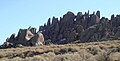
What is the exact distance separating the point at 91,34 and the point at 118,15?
13.6m

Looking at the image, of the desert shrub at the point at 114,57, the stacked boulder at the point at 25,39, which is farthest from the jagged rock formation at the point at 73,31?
the desert shrub at the point at 114,57

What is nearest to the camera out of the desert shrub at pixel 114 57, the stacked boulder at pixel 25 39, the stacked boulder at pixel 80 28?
the desert shrub at pixel 114 57

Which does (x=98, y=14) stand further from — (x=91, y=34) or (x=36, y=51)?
(x=36, y=51)

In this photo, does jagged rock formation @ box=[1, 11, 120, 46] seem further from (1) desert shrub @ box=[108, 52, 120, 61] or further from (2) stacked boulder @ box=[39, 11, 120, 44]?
(1) desert shrub @ box=[108, 52, 120, 61]

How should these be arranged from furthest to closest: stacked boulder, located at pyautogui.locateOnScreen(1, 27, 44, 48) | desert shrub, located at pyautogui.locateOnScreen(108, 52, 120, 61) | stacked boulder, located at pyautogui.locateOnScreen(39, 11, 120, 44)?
stacked boulder, located at pyautogui.locateOnScreen(1, 27, 44, 48)
stacked boulder, located at pyautogui.locateOnScreen(39, 11, 120, 44)
desert shrub, located at pyautogui.locateOnScreen(108, 52, 120, 61)

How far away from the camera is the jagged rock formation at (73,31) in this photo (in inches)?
3701

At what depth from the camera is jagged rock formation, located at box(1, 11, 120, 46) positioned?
94.0 m

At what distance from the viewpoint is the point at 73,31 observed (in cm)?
10369

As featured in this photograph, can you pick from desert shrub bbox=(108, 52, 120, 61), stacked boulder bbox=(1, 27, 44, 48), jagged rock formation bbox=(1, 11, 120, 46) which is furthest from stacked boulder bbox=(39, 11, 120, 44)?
desert shrub bbox=(108, 52, 120, 61)

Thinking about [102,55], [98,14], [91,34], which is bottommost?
[102,55]

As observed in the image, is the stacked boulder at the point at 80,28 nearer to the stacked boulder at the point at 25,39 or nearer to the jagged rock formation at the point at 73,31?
the jagged rock formation at the point at 73,31

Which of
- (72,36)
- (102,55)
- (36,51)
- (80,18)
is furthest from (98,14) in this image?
(102,55)

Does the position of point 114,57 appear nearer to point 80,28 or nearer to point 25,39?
point 25,39

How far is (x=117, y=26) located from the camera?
322 feet
